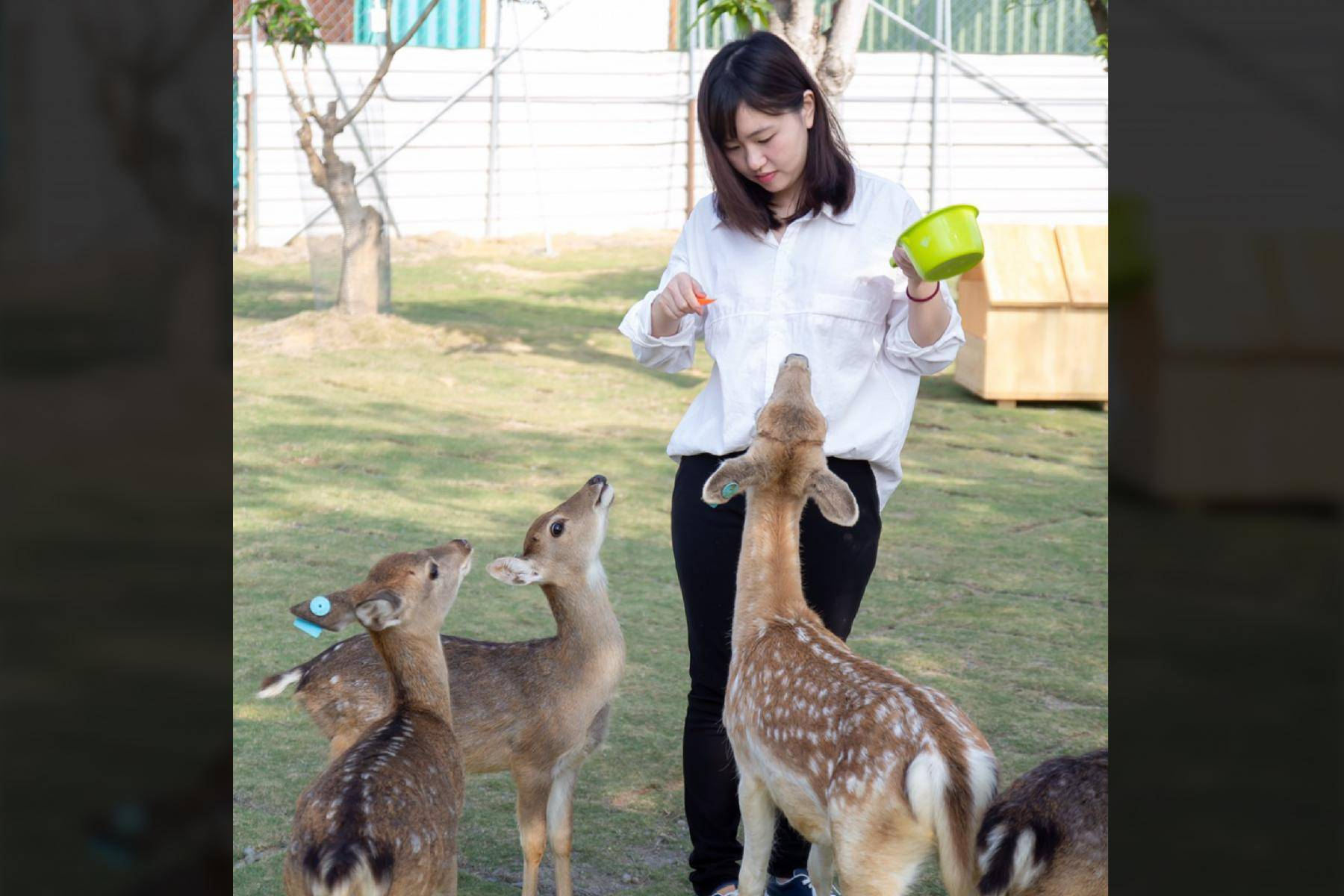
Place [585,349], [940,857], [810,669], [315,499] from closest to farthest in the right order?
[940,857] < [810,669] < [315,499] < [585,349]

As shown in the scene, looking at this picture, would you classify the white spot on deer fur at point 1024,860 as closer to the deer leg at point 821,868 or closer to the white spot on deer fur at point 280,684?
the deer leg at point 821,868

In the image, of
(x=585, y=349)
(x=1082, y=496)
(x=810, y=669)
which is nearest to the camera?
(x=810, y=669)

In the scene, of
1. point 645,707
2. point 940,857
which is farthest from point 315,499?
point 940,857

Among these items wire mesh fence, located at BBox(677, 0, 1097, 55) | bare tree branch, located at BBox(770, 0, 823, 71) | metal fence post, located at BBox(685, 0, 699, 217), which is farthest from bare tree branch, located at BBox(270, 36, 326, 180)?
wire mesh fence, located at BBox(677, 0, 1097, 55)

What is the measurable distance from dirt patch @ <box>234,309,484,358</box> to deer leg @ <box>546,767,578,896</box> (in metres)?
8.28

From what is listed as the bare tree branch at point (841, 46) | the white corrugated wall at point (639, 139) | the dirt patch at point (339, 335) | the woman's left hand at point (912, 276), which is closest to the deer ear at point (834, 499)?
the woman's left hand at point (912, 276)

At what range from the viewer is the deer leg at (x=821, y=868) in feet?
10.7

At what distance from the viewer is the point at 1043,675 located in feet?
17.3

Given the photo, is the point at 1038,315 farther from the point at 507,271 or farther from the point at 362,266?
the point at 507,271
